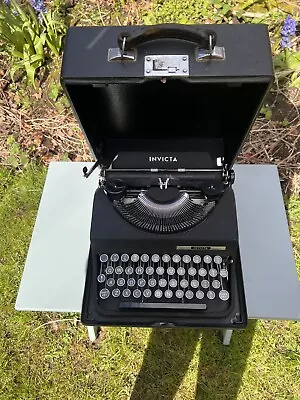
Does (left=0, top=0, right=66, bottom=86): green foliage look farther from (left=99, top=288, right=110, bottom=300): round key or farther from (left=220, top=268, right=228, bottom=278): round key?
(left=220, top=268, right=228, bottom=278): round key

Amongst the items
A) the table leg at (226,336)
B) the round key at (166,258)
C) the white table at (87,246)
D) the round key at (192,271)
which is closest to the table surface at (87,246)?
the white table at (87,246)

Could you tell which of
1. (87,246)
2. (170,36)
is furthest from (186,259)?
(170,36)

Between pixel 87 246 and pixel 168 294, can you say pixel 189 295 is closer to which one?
pixel 168 294

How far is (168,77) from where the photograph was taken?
1455 mm

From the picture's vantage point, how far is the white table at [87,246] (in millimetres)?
2010

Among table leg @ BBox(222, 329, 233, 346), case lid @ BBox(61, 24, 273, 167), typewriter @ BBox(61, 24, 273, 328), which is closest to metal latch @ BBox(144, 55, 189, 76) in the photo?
case lid @ BBox(61, 24, 273, 167)

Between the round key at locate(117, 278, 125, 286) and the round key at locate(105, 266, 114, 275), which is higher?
the round key at locate(105, 266, 114, 275)

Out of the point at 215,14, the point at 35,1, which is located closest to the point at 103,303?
the point at 35,1

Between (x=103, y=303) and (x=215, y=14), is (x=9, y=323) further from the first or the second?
(x=215, y=14)

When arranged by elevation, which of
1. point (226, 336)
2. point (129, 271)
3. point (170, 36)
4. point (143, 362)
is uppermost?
point (170, 36)

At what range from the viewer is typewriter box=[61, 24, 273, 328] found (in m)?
1.77

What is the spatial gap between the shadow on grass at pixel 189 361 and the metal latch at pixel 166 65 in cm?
163

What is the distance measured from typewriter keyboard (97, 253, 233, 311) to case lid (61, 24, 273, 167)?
458 mm

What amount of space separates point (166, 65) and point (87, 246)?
1.01 metres
